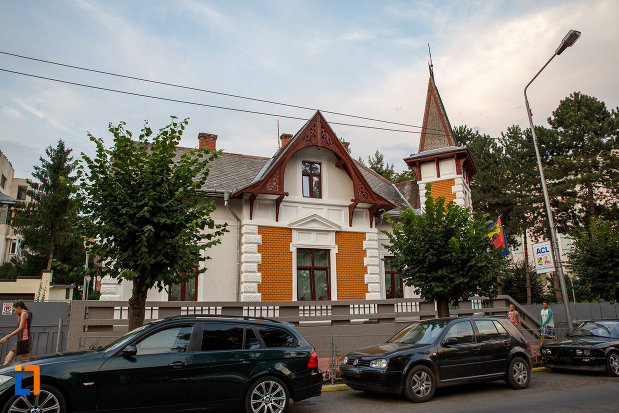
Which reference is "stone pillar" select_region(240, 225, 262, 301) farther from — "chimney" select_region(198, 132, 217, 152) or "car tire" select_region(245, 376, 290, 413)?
"car tire" select_region(245, 376, 290, 413)

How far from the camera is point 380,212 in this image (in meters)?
19.6

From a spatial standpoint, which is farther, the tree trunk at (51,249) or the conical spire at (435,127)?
the tree trunk at (51,249)

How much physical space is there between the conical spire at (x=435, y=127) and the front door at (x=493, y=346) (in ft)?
45.0

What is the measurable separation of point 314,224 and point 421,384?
9.64m

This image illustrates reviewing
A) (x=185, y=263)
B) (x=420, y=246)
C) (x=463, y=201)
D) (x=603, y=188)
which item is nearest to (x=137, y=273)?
(x=185, y=263)

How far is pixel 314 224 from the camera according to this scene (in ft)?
59.2

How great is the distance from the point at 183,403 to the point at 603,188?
3590cm

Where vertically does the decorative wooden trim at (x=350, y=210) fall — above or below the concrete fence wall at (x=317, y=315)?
above

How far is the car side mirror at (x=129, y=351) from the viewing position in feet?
21.9

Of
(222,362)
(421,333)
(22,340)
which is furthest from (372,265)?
(22,340)

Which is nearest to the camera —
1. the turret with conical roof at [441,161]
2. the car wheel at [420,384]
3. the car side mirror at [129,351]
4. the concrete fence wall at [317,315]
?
the car side mirror at [129,351]

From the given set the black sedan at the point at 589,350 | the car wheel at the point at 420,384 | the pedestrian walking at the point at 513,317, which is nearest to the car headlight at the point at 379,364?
the car wheel at the point at 420,384

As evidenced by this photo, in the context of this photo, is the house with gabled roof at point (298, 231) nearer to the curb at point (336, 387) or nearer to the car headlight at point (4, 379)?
the curb at point (336, 387)

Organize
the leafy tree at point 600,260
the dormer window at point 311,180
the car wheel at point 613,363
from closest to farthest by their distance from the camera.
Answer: the car wheel at point 613,363
the leafy tree at point 600,260
the dormer window at point 311,180
